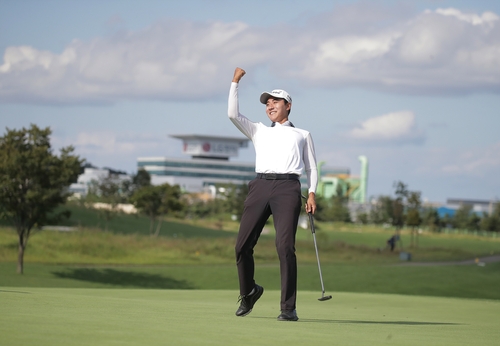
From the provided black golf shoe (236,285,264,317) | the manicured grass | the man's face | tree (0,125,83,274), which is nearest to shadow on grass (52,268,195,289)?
the manicured grass

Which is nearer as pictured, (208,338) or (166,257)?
(208,338)

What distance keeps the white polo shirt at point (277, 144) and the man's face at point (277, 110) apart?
80 mm

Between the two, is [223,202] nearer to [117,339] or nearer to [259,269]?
[259,269]

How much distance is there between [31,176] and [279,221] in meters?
24.8

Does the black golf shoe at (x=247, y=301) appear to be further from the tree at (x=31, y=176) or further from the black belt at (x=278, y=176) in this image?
the tree at (x=31, y=176)

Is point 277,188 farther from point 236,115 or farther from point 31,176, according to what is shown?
point 31,176

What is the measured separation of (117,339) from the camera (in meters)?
4.53

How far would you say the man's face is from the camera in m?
7.59

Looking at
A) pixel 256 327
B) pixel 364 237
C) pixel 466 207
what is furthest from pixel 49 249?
pixel 466 207

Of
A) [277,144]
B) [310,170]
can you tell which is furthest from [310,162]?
[277,144]

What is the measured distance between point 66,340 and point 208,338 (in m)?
0.94

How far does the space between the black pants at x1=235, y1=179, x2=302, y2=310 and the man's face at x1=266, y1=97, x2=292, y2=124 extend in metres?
0.68

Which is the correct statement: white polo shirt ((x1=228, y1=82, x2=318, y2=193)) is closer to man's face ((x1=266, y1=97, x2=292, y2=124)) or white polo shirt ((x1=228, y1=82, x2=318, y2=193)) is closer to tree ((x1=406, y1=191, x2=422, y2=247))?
man's face ((x1=266, y1=97, x2=292, y2=124))

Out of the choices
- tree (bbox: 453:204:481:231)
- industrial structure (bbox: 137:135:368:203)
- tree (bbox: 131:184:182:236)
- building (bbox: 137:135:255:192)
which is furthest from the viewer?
building (bbox: 137:135:255:192)
